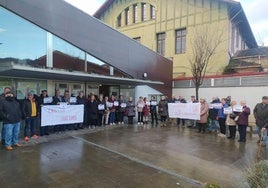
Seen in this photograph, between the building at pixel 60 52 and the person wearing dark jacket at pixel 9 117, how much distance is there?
3.51 feet

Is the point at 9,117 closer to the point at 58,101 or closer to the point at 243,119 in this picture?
the point at 58,101

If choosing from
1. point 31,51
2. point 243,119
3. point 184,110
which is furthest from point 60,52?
point 243,119

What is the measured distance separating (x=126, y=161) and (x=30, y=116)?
4.33 meters

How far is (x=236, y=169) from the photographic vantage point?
6.11 metres

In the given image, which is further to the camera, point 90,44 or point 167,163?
point 90,44

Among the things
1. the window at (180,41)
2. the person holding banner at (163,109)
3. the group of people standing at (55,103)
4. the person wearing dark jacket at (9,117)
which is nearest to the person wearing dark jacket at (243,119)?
the person holding banner at (163,109)

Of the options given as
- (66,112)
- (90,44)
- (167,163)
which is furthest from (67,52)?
(167,163)

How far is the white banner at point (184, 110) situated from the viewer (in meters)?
12.1

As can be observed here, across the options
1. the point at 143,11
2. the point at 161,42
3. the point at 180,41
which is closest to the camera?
the point at 180,41

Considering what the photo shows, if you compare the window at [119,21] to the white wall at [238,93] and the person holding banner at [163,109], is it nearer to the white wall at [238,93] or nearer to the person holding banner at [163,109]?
the white wall at [238,93]

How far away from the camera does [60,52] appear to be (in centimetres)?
1085

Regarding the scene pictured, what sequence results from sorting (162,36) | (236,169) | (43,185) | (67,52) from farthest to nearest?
(162,36), (67,52), (236,169), (43,185)

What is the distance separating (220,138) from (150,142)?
324 centimetres

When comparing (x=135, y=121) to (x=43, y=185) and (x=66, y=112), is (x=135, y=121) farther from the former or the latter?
(x=43, y=185)
